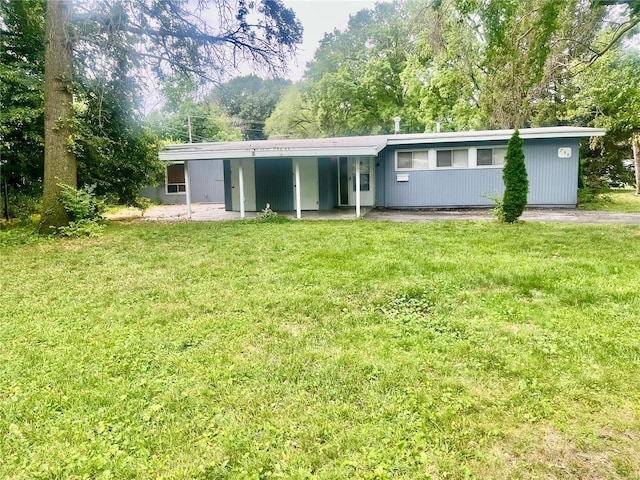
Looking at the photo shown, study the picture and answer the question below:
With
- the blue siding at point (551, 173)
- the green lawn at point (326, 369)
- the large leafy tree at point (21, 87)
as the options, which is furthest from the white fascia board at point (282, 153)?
the green lawn at point (326, 369)

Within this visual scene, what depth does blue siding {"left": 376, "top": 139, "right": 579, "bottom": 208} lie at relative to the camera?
13.2 metres

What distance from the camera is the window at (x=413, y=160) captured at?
45.9 feet

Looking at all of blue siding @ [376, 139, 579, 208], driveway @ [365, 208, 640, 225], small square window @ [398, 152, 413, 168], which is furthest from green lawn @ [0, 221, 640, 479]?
small square window @ [398, 152, 413, 168]

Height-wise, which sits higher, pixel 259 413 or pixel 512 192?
pixel 512 192

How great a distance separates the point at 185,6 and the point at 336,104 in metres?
19.0

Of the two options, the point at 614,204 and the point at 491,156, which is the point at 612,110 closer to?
the point at 614,204

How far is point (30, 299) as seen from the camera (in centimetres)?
474

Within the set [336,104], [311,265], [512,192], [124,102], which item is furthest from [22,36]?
[336,104]

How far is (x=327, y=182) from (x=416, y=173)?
2903mm

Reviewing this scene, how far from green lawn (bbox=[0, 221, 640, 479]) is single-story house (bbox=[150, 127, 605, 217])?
778 centimetres

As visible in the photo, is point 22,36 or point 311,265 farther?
point 22,36

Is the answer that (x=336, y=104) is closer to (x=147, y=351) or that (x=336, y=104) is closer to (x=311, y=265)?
(x=311, y=265)

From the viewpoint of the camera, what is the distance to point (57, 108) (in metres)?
8.91

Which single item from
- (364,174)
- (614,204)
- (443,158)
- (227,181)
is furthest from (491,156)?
(227,181)
